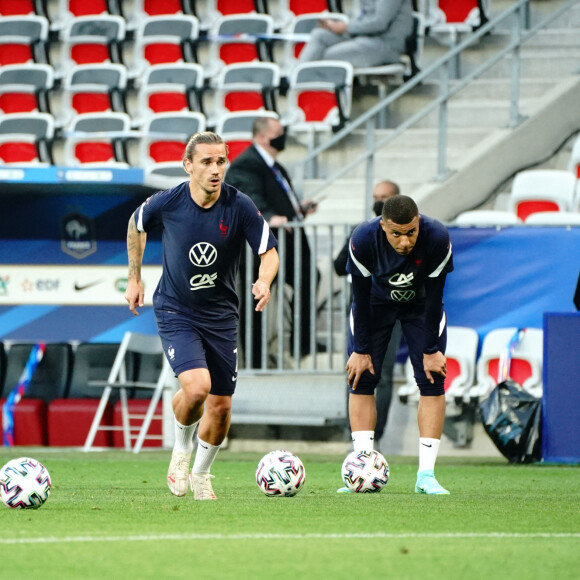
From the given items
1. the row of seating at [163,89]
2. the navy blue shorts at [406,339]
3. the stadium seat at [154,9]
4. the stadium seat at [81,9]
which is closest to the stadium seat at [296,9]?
the row of seating at [163,89]

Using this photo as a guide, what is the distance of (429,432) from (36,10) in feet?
50.5

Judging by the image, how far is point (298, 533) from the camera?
596cm

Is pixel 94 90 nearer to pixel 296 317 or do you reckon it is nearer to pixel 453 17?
pixel 453 17

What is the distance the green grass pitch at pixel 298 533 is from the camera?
16.1 ft

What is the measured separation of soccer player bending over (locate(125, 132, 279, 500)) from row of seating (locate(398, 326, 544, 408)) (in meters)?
5.16

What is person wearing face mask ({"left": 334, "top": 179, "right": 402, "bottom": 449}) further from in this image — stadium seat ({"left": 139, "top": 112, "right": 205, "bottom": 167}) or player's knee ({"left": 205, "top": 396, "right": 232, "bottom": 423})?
stadium seat ({"left": 139, "top": 112, "right": 205, "bottom": 167})

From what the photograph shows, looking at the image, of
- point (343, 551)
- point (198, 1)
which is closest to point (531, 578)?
point (343, 551)

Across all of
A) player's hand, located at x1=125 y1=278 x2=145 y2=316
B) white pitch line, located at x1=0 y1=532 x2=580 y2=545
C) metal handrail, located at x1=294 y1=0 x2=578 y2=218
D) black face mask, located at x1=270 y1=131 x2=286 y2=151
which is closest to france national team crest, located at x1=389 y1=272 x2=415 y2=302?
player's hand, located at x1=125 y1=278 x2=145 y2=316

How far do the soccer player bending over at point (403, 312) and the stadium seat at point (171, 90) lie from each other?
35.9 feet

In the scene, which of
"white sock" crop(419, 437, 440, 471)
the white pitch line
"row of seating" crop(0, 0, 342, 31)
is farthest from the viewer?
"row of seating" crop(0, 0, 342, 31)

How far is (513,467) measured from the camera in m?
11.5

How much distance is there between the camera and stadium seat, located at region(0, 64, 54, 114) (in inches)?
803

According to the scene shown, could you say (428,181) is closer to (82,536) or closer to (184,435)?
(184,435)

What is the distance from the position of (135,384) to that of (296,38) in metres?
7.33
